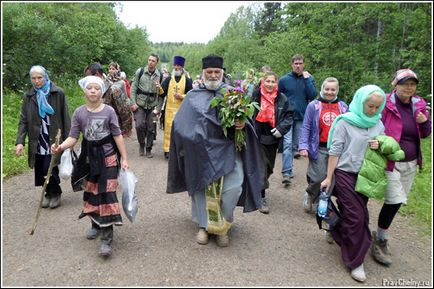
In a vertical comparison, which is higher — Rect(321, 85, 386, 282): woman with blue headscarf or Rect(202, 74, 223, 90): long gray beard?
Rect(202, 74, 223, 90): long gray beard

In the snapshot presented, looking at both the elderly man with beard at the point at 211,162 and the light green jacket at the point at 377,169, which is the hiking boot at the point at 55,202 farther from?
the light green jacket at the point at 377,169

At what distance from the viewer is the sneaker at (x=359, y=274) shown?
385cm

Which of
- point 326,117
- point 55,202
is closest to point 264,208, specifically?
point 326,117

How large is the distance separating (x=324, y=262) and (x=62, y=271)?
9.20ft

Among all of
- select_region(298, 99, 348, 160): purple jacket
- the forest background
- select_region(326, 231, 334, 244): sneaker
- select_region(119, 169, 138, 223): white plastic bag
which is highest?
the forest background

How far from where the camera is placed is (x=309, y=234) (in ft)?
16.4

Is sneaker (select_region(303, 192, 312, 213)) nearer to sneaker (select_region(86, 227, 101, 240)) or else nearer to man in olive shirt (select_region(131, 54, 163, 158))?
sneaker (select_region(86, 227, 101, 240))

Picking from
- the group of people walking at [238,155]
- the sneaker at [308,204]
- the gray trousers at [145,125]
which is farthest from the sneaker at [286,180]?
Answer: the gray trousers at [145,125]

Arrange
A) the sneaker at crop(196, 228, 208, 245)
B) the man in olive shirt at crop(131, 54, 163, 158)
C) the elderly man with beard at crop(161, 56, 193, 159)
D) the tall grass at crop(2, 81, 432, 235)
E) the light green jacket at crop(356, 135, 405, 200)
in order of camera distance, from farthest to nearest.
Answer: the man in olive shirt at crop(131, 54, 163, 158)
the elderly man with beard at crop(161, 56, 193, 159)
the tall grass at crop(2, 81, 432, 235)
the sneaker at crop(196, 228, 208, 245)
the light green jacket at crop(356, 135, 405, 200)

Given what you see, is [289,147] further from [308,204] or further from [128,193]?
[128,193]

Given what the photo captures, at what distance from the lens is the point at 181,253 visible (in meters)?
4.28

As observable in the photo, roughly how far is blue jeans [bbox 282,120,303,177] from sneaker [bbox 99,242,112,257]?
387 cm

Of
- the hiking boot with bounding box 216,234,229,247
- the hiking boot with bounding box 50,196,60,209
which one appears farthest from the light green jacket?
the hiking boot with bounding box 50,196,60,209

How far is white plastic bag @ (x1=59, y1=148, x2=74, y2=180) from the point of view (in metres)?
4.62
